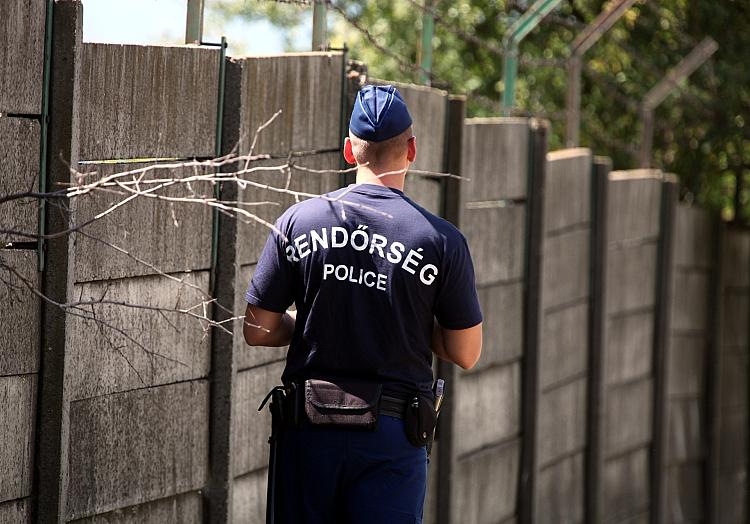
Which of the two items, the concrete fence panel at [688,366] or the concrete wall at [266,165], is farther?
the concrete fence panel at [688,366]

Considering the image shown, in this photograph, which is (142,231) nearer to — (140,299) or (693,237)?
(140,299)

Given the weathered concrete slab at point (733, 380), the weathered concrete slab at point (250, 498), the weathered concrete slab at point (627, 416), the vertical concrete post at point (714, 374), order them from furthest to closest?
1. the weathered concrete slab at point (733, 380)
2. the vertical concrete post at point (714, 374)
3. the weathered concrete slab at point (627, 416)
4. the weathered concrete slab at point (250, 498)

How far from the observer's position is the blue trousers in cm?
364

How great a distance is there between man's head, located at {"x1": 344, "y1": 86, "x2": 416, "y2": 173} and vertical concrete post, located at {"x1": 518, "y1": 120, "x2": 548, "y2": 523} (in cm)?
326

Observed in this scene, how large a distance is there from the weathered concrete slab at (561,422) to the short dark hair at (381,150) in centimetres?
356

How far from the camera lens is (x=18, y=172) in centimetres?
348

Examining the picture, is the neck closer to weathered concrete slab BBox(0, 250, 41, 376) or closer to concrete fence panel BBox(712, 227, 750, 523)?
weathered concrete slab BBox(0, 250, 41, 376)

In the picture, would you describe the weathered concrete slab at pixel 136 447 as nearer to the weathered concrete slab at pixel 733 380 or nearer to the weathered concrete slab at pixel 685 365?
the weathered concrete slab at pixel 685 365

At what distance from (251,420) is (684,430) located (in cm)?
531

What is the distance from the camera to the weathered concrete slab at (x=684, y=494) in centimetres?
927

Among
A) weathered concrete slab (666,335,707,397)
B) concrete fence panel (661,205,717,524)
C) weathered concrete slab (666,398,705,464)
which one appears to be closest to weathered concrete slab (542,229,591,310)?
concrete fence panel (661,205,717,524)

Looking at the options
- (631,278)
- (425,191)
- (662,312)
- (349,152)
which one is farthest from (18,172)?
(662,312)

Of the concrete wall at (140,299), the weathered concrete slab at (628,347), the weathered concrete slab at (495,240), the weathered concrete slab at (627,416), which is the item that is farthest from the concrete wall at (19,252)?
the weathered concrete slab at (627,416)

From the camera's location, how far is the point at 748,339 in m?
10.0
